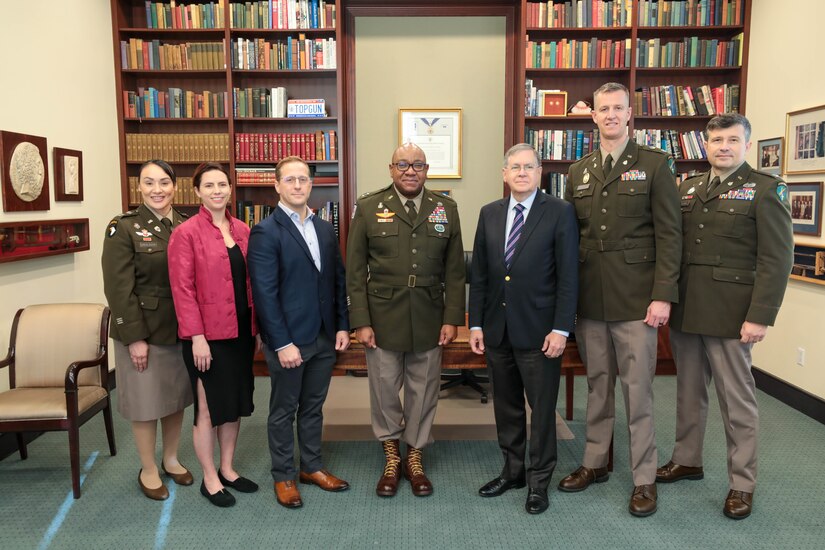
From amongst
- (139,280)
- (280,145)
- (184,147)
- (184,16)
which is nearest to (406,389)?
(139,280)

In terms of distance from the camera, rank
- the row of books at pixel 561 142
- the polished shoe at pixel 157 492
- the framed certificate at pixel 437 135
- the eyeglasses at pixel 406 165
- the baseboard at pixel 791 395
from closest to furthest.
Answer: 1. the eyeglasses at pixel 406 165
2. the polished shoe at pixel 157 492
3. the baseboard at pixel 791 395
4. the row of books at pixel 561 142
5. the framed certificate at pixel 437 135

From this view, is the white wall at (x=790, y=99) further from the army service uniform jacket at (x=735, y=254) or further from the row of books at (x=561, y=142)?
the army service uniform jacket at (x=735, y=254)

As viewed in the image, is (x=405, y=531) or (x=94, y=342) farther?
(x=94, y=342)

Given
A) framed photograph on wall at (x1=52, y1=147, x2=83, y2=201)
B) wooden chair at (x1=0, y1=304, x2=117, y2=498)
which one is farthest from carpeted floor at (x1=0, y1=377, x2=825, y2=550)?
framed photograph on wall at (x1=52, y1=147, x2=83, y2=201)

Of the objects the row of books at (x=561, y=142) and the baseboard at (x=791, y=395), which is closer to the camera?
the baseboard at (x=791, y=395)

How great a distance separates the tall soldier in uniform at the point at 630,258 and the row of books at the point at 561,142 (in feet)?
7.89

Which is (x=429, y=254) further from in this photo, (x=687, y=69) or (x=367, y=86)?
(x=687, y=69)

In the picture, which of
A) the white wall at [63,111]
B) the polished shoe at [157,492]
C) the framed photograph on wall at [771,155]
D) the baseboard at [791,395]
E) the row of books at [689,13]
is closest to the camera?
the polished shoe at [157,492]

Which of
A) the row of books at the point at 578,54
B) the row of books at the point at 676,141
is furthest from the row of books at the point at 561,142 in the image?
the row of books at the point at 578,54

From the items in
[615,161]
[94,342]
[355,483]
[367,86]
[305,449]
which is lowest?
[355,483]

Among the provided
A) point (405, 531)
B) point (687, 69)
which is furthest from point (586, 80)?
point (405, 531)

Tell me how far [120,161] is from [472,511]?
4016 millimetres

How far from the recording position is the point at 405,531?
237 centimetres

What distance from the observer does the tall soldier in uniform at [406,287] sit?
8.40 feet
